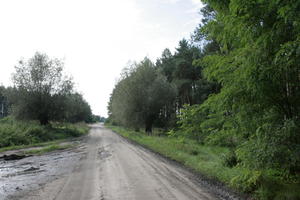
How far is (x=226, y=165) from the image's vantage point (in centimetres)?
863

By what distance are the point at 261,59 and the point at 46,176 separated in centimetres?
821

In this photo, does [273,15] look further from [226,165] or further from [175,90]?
[175,90]

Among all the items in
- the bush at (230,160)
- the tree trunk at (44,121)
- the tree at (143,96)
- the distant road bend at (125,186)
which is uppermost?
the tree at (143,96)

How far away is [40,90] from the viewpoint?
29.7 m

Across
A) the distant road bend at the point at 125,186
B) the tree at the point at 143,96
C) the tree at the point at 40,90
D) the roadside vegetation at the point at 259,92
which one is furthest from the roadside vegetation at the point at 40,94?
the roadside vegetation at the point at 259,92

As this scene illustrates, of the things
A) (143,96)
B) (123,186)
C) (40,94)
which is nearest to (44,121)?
(40,94)

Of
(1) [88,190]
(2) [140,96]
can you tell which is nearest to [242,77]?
(1) [88,190]

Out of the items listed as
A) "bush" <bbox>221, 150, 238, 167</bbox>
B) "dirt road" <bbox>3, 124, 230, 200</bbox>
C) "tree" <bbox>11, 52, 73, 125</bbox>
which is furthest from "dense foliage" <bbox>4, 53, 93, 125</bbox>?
"bush" <bbox>221, 150, 238, 167</bbox>

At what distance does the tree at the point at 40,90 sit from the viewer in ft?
94.0

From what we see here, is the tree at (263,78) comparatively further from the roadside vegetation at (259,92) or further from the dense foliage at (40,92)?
the dense foliage at (40,92)

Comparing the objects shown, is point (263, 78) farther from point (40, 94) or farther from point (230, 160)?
point (40, 94)

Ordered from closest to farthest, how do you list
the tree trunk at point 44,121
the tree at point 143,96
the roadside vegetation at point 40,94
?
1. the roadside vegetation at point 40,94
2. the tree trunk at point 44,121
3. the tree at point 143,96

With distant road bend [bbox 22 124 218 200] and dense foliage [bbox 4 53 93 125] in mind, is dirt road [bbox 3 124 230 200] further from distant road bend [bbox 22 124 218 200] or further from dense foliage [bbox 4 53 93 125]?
dense foliage [bbox 4 53 93 125]

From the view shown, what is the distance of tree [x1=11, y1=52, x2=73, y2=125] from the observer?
2866 centimetres
